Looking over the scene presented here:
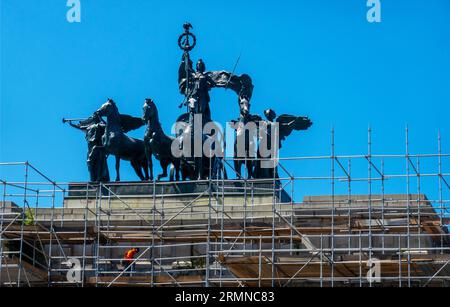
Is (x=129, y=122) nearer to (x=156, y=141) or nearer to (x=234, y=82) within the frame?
(x=156, y=141)

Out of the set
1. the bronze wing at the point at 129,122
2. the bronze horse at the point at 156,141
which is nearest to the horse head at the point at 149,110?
the bronze horse at the point at 156,141

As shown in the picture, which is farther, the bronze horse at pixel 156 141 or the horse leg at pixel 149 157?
the horse leg at pixel 149 157

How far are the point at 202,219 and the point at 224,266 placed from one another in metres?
3.83

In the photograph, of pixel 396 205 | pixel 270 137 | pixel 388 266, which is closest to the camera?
pixel 388 266

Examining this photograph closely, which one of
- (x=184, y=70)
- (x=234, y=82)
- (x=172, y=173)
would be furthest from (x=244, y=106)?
(x=172, y=173)

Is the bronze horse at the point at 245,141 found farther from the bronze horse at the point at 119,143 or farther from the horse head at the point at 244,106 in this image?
the bronze horse at the point at 119,143

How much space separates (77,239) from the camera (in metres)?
42.2

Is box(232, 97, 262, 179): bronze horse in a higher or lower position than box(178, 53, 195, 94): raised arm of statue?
lower

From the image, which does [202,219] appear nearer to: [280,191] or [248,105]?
[280,191]

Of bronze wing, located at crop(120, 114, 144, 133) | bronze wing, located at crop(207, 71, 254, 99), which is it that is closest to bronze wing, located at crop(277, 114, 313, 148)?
bronze wing, located at crop(207, 71, 254, 99)

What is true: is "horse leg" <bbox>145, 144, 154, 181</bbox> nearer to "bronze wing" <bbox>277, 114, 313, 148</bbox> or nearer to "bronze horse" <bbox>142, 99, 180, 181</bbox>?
"bronze horse" <bbox>142, 99, 180, 181</bbox>

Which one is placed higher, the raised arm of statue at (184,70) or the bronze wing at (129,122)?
the raised arm of statue at (184,70)
